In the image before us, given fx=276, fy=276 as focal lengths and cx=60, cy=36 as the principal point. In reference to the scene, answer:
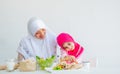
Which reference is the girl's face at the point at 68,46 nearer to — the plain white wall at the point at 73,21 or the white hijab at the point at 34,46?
the white hijab at the point at 34,46

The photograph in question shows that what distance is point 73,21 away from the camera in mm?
2934

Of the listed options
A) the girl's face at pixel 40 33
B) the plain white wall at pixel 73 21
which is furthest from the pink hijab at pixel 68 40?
the plain white wall at pixel 73 21

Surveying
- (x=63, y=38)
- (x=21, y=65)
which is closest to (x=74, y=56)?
(x=63, y=38)

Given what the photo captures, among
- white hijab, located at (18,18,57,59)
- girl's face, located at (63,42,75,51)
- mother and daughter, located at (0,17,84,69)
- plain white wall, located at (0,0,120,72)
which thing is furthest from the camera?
plain white wall, located at (0,0,120,72)

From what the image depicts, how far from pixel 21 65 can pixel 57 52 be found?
51 centimetres

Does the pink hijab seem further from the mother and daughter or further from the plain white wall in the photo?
the plain white wall

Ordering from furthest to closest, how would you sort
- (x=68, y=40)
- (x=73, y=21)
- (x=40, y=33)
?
(x=73, y=21)
(x=40, y=33)
(x=68, y=40)

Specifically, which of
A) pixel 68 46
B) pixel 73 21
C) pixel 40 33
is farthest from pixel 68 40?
pixel 73 21

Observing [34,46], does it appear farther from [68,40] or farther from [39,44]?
[68,40]

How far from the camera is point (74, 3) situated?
293cm

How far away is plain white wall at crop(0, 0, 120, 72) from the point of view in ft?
9.53

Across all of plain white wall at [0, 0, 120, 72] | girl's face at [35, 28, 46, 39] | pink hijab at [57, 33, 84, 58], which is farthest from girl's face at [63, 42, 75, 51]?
plain white wall at [0, 0, 120, 72]

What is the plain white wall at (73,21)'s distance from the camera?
2.91 metres

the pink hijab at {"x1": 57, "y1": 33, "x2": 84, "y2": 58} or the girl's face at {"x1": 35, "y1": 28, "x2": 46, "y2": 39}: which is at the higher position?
the girl's face at {"x1": 35, "y1": 28, "x2": 46, "y2": 39}
